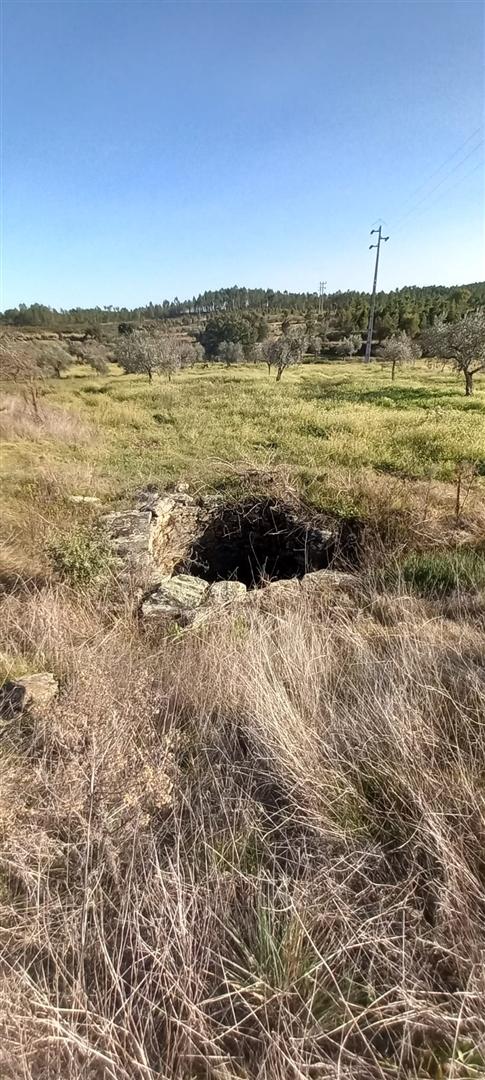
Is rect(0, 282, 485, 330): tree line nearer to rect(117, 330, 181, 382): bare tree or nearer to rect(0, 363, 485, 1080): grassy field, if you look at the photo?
rect(117, 330, 181, 382): bare tree

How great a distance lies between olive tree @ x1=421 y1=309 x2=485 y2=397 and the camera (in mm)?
23328

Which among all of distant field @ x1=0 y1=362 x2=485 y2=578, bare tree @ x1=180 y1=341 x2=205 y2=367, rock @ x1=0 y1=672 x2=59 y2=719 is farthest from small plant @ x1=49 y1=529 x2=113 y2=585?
bare tree @ x1=180 y1=341 x2=205 y2=367

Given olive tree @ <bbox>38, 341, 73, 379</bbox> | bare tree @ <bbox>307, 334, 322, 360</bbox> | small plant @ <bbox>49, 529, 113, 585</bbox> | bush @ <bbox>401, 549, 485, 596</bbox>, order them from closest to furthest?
1. bush @ <bbox>401, 549, 485, 596</bbox>
2. small plant @ <bbox>49, 529, 113, 585</bbox>
3. olive tree @ <bbox>38, 341, 73, 379</bbox>
4. bare tree @ <bbox>307, 334, 322, 360</bbox>

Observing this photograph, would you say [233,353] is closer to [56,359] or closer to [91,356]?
[91,356]

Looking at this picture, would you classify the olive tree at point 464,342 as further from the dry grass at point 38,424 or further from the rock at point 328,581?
the rock at point 328,581

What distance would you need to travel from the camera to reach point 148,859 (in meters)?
1.88

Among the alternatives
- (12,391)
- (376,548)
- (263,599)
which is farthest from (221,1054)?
(12,391)

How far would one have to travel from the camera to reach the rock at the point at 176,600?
4.88 meters

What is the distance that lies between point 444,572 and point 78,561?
4061 millimetres

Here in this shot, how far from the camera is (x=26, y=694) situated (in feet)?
9.27

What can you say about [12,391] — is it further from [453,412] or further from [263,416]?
[453,412]

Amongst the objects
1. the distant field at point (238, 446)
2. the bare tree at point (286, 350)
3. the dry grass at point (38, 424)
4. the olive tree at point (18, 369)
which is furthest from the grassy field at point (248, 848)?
the bare tree at point (286, 350)

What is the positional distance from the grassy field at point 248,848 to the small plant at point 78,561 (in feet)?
3.05

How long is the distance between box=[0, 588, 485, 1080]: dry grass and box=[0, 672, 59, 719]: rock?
104mm
